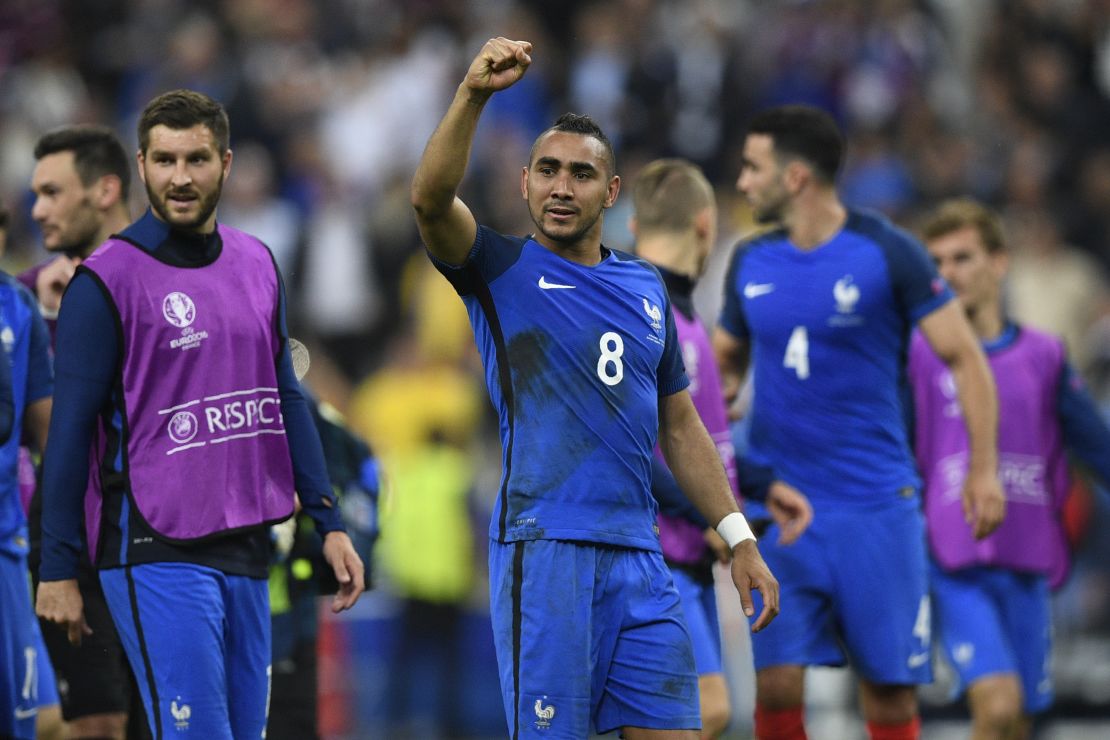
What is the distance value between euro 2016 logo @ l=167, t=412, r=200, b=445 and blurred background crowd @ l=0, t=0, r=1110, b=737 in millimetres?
8151

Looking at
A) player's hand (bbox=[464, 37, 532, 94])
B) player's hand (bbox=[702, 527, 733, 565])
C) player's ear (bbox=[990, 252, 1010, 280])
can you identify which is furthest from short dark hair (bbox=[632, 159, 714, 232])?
player's hand (bbox=[464, 37, 532, 94])

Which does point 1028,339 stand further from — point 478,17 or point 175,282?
point 478,17

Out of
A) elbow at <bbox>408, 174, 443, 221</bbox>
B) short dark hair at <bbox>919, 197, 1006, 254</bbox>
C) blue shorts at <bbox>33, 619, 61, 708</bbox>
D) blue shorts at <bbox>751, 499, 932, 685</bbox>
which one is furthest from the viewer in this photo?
short dark hair at <bbox>919, 197, 1006, 254</bbox>

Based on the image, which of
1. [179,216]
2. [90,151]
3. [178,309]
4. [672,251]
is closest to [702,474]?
[672,251]

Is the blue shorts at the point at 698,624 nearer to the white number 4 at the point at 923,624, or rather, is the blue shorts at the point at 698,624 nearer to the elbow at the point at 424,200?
the white number 4 at the point at 923,624

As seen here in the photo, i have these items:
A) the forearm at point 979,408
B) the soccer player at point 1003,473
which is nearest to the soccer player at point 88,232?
the forearm at point 979,408

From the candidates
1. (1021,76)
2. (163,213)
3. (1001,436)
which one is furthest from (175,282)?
(1021,76)

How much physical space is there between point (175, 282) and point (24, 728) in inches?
92.3

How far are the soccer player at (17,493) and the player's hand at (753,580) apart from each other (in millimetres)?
3264

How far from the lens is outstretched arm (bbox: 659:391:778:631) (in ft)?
21.8

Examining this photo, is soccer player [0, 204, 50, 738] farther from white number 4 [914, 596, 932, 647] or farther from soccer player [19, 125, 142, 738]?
white number 4 [914, 596, 932, 647]

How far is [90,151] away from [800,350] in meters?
3.45

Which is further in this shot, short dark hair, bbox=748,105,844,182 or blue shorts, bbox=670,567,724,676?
short dark hair, bbox=748,105,844,182

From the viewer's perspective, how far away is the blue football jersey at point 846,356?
28.4 ft
